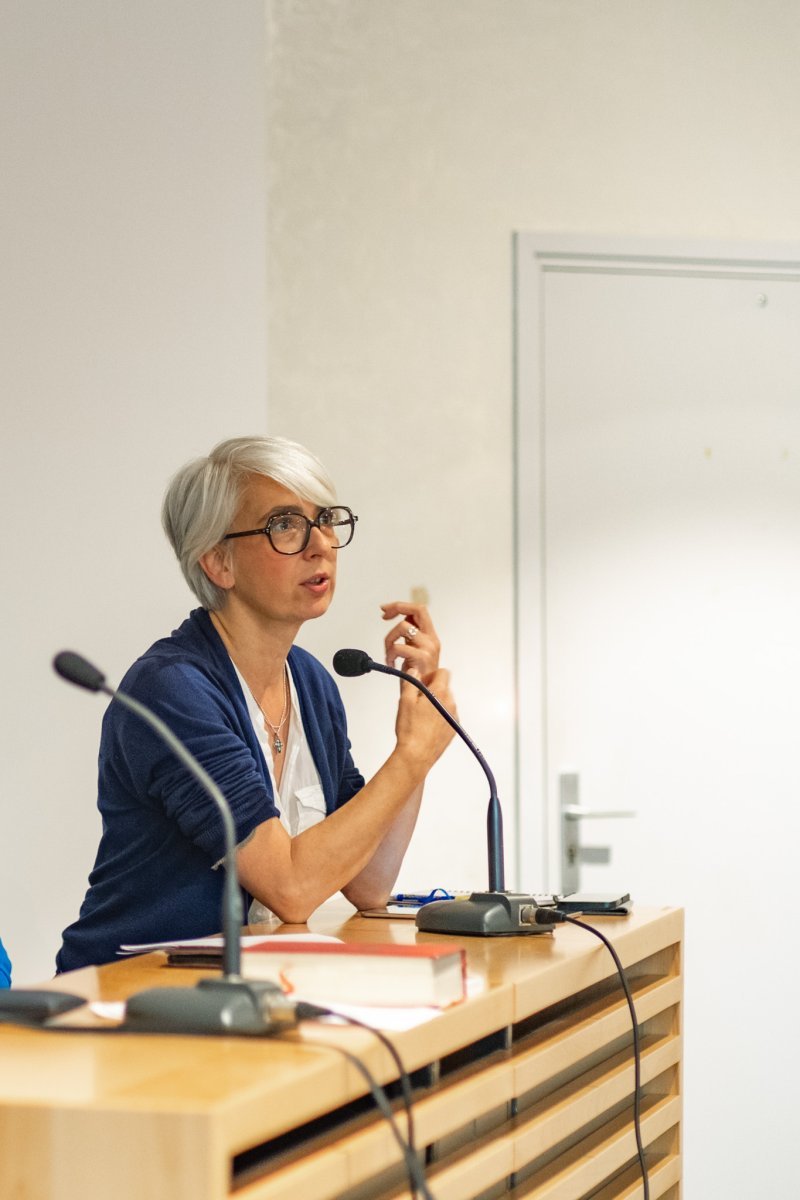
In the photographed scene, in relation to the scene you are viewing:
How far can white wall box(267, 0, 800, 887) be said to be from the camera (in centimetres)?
313

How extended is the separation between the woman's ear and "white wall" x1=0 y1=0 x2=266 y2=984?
2.34 feet

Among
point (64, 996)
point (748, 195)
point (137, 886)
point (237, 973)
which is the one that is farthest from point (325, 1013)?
point (748, 195)

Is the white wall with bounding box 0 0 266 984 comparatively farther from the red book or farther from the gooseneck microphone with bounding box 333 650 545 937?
the red book

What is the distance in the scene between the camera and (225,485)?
2.21m

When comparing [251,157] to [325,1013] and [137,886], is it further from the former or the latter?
[325,1013]

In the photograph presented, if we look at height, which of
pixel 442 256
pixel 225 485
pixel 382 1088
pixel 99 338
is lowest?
pixel 382 1088

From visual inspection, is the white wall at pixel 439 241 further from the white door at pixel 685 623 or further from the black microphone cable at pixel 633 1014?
the black microphone cable at pixel 633 1014

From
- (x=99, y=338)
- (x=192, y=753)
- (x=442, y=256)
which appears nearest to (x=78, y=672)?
(x=192, y=753)

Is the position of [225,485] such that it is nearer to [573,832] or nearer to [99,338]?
[99,338]

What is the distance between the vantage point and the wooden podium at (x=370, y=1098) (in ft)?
3.07

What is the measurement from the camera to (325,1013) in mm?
1160

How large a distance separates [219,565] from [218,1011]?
1166mm

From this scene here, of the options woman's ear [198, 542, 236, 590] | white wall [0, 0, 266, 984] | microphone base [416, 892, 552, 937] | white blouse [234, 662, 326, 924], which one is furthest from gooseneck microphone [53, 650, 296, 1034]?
white wall [0, 0, 266, 984]

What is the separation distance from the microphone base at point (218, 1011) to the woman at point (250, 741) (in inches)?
27.5
